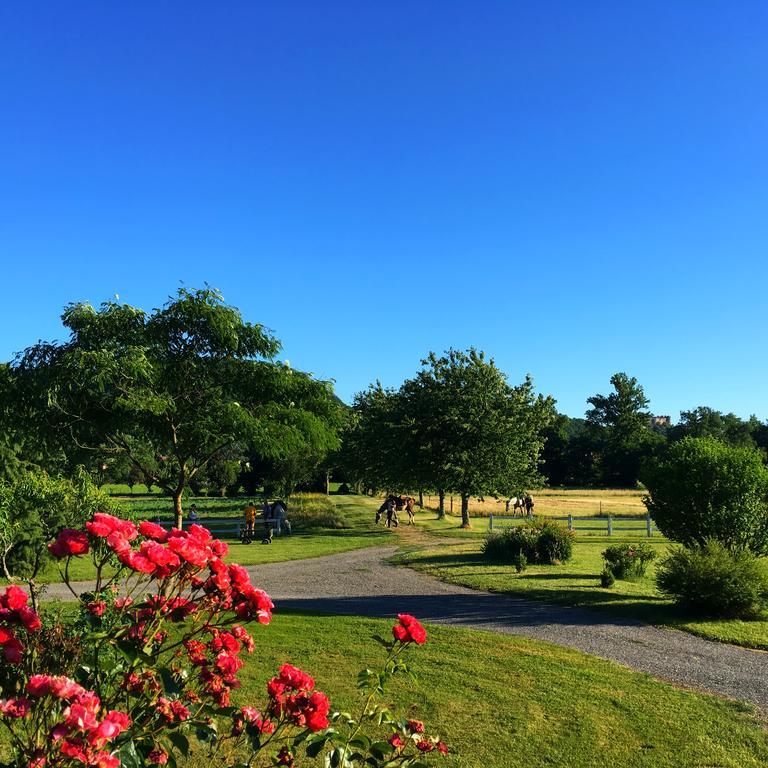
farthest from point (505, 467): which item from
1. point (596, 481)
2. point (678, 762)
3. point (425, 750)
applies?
point (596, 481)

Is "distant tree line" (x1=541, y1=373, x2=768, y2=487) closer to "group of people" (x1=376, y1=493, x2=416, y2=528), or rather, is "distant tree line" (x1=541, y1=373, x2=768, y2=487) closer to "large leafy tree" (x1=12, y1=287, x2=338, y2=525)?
"group of people" (x1=376, y1=493, x2=416, y2=528)

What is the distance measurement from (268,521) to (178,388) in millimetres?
14075

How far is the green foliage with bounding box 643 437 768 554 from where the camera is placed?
13.5 meters

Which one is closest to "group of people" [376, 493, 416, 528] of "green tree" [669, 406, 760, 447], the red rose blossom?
the red rose blossom

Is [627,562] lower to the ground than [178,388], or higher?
lower

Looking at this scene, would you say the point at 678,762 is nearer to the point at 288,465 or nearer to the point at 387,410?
the point at 387,410

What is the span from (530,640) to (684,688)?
268cm

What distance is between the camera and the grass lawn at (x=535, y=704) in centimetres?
574

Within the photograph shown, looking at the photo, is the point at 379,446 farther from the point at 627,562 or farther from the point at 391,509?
the point at 627,562

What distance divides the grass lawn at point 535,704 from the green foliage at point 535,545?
9898 millimetres

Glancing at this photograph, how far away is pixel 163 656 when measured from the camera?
8.06m

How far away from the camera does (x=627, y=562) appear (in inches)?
664

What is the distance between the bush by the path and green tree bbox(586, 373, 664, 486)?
7664cm

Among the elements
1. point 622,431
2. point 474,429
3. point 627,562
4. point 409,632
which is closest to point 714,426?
point 622,431
